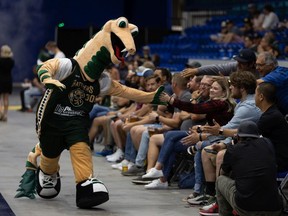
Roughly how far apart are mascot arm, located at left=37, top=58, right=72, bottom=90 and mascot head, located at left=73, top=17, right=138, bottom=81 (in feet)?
0.94

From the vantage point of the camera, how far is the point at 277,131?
8164 mm

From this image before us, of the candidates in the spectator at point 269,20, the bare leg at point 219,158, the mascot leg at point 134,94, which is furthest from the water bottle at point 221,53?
the bare leg at point 219,158

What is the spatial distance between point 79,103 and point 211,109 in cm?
142

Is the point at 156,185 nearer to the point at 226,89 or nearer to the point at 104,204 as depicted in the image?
the point at 104,204

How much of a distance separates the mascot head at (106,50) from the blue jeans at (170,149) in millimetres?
1310

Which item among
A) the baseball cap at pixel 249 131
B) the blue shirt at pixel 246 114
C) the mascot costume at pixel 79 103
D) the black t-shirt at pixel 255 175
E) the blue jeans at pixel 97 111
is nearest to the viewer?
the black t-shirt at pixel 255 175

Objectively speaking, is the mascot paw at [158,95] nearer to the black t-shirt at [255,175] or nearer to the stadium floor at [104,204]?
the stadium floor at [104,204]

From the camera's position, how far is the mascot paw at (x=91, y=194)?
8.80 meters

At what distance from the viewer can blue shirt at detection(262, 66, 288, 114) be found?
8.62m

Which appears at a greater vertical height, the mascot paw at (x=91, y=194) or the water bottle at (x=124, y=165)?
the mascot paw at (x=91, y=194)

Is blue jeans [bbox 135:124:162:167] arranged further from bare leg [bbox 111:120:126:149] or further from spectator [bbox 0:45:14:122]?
spectator [bbox 0:45:14:122]

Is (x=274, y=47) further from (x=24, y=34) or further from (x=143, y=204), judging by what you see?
(x=24, y=34)

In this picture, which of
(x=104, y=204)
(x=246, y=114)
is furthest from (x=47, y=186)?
(x=246, y=114)

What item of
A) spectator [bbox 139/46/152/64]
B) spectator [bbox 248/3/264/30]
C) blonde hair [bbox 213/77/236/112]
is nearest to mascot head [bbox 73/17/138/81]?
blonde hair [bbox 213/77/236/112]
